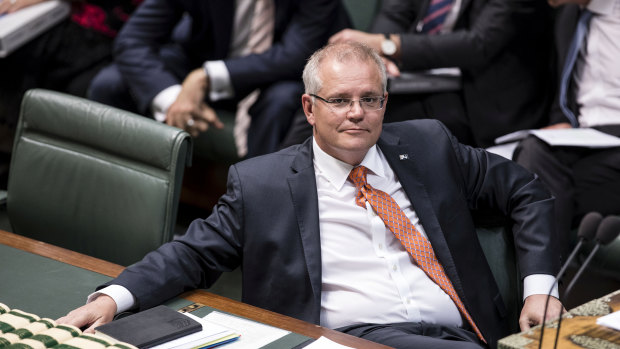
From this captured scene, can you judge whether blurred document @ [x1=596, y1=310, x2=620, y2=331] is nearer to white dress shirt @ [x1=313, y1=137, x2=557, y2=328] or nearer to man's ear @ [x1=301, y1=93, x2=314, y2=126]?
white dress shirt @ [x1=313, y1=137, x2=557, y2=328]

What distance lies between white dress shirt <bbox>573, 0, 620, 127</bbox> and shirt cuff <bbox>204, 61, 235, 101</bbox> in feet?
4.65

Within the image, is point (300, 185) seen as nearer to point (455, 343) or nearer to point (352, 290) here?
point (352, 290)

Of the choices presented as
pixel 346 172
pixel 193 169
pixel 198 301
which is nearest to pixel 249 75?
pixel 193 169

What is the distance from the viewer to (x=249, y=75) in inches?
132

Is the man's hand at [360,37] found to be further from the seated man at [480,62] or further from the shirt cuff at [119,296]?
the shirt cuff at [119,296]

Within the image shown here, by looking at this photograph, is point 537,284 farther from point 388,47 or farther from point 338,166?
point 388,47

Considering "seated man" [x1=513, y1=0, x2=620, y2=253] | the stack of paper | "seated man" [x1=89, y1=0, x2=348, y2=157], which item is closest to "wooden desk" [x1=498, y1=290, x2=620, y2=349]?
the stack of paper

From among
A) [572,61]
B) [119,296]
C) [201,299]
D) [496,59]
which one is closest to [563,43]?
[572,61]

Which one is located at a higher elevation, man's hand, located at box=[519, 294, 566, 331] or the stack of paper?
the stack of paper

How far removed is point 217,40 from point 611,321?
93.6 inches

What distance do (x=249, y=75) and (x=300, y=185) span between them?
150cm

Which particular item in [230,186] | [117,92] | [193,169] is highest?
[230,186]

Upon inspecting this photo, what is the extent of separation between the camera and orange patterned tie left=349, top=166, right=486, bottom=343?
1.89 metres

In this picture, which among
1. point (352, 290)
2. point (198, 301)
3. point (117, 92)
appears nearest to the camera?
point (198, 301)
